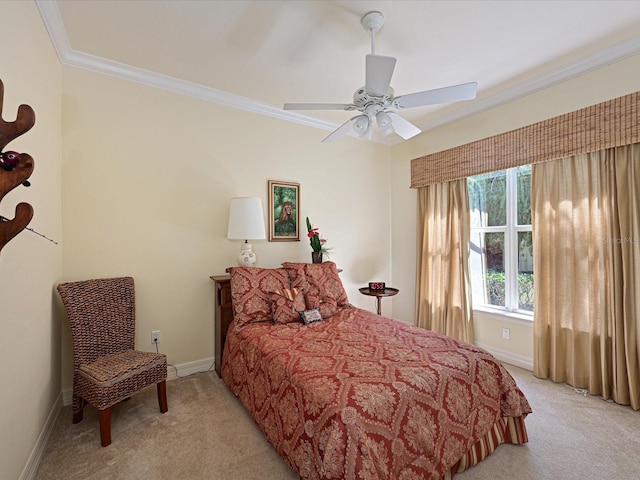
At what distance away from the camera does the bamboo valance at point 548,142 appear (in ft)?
7.45

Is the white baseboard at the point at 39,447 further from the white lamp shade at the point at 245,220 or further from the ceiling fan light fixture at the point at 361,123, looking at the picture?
the ceiling fan light fixture at the point at 361,123

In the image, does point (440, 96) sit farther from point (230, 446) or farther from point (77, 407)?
point (77, 407)

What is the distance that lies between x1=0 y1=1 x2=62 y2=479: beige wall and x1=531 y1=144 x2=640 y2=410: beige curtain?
377 centimetres

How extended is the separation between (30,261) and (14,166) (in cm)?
107

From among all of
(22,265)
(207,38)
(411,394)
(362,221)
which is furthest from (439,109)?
(22,265)

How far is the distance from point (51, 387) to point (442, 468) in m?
2.55

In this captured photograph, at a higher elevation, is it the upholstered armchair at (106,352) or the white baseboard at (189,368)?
the upholstered armchair at (106,352)

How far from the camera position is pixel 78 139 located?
2.40m

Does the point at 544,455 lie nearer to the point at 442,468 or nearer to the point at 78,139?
the point at 442,468

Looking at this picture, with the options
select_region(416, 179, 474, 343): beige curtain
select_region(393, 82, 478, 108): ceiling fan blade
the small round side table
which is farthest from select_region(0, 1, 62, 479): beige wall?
select_region(416, 179, 474, 343): beige curtain

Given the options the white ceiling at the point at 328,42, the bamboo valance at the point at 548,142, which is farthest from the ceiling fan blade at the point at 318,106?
the bamboo valance at the point at 548,142

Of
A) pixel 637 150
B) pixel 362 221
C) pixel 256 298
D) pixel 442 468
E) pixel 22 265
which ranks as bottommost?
pixel 442 468

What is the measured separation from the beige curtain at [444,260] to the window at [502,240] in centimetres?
17

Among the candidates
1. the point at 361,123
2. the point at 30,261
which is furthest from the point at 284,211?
the point at 30,261
